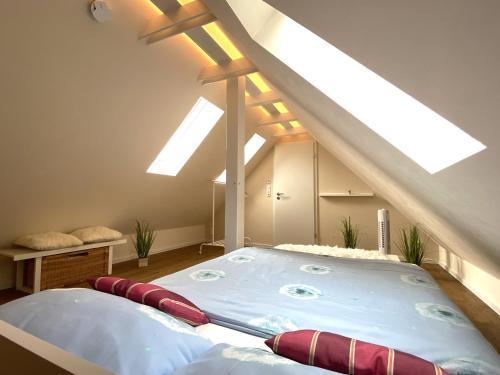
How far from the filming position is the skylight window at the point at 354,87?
1067 mm

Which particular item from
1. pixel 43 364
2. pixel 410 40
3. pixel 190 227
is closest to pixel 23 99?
pixel 43 364

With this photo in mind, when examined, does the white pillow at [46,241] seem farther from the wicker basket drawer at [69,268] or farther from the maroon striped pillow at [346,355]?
the maroon striped pillow at [346,355]

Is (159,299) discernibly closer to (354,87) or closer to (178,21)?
(354,87)

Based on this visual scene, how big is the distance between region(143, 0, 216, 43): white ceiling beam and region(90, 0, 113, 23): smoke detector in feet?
1.09

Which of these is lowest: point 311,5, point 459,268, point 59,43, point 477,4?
point 459,268

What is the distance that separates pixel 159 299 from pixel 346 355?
714 millimetres

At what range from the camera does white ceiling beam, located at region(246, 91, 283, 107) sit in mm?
3555

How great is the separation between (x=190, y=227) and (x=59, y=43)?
13.2 ft

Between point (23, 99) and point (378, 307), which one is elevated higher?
point (23, 99)

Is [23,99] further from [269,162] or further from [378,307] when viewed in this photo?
[269,162]

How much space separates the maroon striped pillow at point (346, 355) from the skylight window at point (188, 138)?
10.8ft

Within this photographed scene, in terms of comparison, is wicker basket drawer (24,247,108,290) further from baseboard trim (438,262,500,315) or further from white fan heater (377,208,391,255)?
baseboard trim (438,262,500,315)

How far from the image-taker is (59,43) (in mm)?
1787

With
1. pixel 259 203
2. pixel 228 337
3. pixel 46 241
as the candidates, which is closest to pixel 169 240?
pixel 259 203
